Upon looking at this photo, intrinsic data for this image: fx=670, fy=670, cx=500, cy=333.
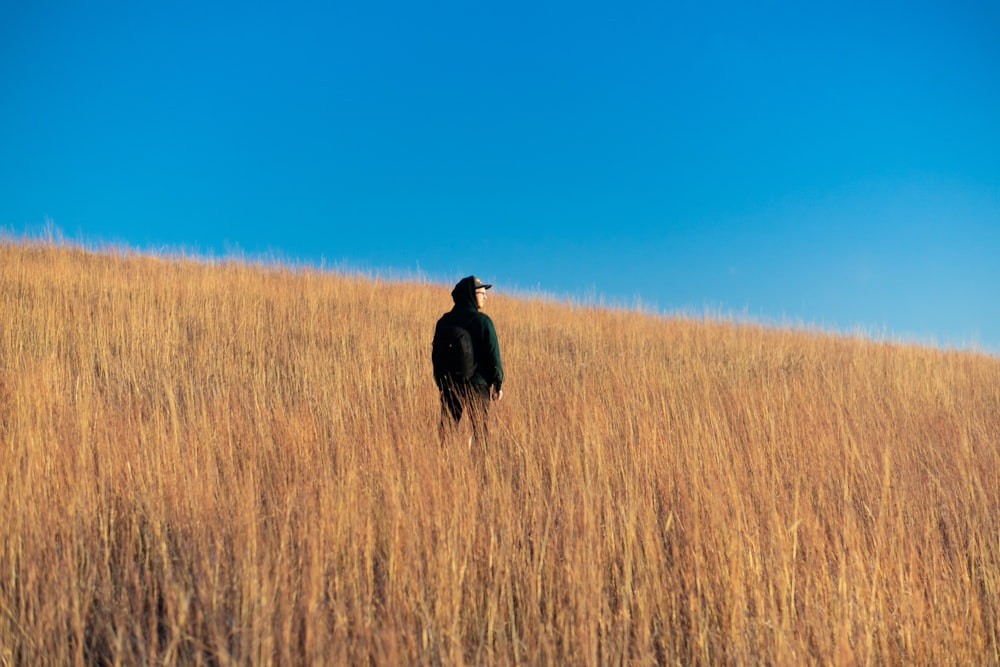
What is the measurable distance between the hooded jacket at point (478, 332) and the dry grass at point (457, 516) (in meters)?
0.52

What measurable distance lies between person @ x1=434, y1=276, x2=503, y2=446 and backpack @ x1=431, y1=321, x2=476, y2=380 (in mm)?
11

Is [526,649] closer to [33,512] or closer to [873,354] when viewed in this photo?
[33,512]

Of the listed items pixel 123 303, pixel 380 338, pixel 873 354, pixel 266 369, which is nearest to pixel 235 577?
pixel 266 369

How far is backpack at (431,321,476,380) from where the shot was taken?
4715 millimetres

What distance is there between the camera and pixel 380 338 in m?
8.48

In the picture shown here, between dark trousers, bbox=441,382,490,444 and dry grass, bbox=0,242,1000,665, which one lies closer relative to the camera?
dry grass, bbox=0,242,1000,665

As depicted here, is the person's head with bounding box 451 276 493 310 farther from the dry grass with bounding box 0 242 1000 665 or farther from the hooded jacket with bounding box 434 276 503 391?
the dry grass with bounding box 0 242 1000 665

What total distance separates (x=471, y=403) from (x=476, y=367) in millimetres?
261

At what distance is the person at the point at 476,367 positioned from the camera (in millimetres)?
4711

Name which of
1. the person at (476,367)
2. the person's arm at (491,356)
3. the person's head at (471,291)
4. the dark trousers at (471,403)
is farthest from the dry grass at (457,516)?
the person's head at (471,291)

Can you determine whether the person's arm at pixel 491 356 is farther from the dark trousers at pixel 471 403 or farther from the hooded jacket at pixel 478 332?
the dark trousers at pixel 471 403

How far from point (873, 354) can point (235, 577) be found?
11815 millimetres

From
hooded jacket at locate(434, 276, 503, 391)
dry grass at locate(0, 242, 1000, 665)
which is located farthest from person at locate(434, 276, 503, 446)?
dry grass at locate(0, 242, 1000, 665)

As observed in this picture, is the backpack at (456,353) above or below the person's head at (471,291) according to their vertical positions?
below
